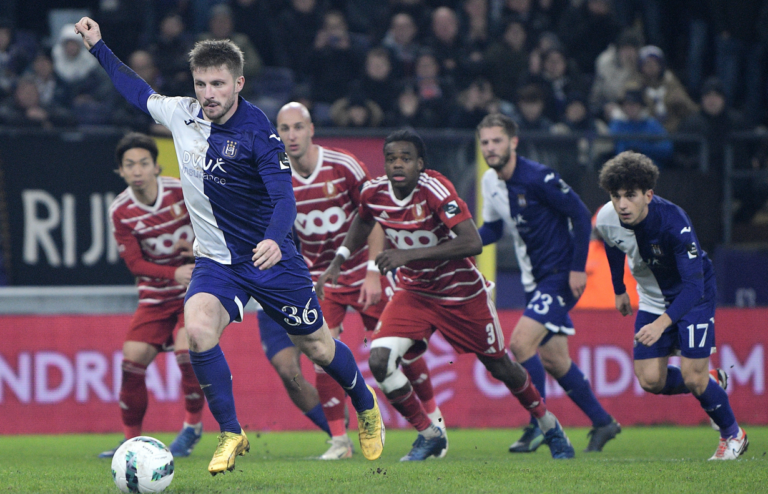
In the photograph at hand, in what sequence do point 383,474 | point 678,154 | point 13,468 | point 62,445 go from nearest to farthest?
point 383,474, point 13,468, point 62,445, point 678,154

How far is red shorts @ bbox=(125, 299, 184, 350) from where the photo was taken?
285 inches

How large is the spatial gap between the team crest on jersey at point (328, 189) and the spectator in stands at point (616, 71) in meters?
6.32

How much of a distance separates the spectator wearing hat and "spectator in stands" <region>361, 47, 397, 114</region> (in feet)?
10.5

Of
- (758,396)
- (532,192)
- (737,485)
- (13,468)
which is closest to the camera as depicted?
(737,485)

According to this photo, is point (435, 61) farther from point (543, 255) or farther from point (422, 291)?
point (422, 291)

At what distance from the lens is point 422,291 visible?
22.0 feet

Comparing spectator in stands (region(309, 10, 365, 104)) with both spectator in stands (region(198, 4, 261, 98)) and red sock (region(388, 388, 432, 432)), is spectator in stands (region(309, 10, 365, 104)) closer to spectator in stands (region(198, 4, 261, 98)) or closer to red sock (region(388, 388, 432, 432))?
spectator in stands (region(198, 4, 261, 98))

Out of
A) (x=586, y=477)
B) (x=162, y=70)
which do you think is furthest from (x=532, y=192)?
(x=162, y=70)

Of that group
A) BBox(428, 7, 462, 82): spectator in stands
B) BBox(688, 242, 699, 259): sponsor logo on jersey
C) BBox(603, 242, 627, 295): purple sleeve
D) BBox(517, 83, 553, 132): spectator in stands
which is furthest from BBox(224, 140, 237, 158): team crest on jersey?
BBox(428, 7, 462, 82): spectator in stands

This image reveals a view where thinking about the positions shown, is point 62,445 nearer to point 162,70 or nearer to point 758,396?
point 162,70

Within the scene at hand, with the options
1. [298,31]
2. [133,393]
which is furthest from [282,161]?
[298,31]

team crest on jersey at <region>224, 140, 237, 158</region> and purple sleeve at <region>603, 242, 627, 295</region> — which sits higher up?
team crest on jersey at <region>224, 140, 237, 158</region>

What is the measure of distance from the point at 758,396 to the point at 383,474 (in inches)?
217

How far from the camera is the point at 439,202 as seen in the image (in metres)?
6.33
